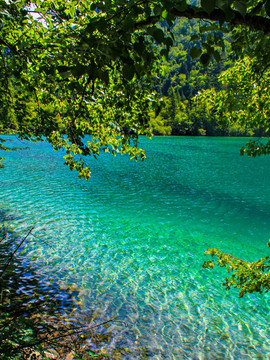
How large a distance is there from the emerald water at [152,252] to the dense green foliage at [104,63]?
2682mm

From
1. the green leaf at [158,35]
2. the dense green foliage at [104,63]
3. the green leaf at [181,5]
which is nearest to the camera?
the green leaf at [181,5]

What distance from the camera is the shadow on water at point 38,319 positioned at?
3912mm

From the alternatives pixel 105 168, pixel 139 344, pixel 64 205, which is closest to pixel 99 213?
pixel 64 205

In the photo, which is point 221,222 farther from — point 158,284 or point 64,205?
point 64,205

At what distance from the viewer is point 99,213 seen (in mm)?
14844

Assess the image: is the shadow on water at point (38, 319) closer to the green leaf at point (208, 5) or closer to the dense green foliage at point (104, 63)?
the dense green foliage at point (104, 63)

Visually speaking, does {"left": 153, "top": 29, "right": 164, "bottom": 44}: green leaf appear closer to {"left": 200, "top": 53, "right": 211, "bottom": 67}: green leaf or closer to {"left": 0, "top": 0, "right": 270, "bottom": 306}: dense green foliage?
{"left": 0, "top": 0, "right": 270, "bottom": 306}: dense green foliage

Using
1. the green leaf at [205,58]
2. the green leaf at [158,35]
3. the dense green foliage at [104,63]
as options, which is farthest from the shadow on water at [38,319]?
the green leaf at [205,58]

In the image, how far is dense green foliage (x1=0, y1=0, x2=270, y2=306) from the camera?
2158 millimetres

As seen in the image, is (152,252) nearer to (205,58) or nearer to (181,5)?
(205,58)

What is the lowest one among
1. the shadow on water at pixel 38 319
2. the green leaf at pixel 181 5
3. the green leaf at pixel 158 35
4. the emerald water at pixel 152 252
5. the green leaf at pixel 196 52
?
the emerald water at pixel 152 252

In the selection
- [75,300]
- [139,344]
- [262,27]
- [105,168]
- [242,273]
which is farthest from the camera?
[105,168]

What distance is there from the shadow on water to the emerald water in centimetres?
46

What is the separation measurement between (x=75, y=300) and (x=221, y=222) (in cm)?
1074
